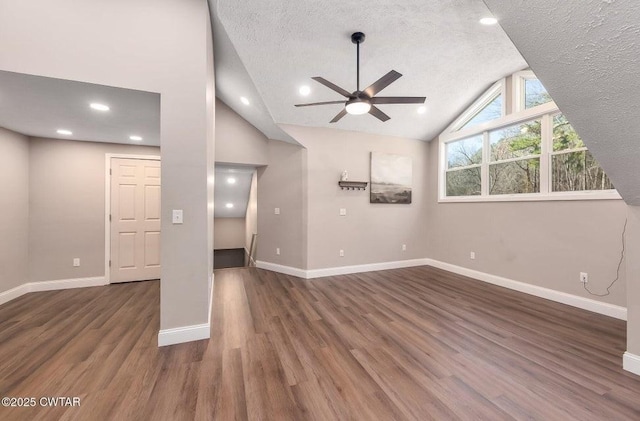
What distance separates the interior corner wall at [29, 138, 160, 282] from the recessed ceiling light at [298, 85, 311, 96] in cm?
295

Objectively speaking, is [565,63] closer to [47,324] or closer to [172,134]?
A: [172,134]

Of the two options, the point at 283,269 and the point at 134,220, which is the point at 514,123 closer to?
the point at 283,269

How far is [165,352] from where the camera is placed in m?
2.00

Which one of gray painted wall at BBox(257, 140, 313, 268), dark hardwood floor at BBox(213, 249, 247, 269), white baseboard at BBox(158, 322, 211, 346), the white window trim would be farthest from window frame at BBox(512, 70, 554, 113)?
dark hardwood floor at BBox(213, 249, 247, 269)

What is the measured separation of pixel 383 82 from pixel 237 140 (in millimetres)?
3080

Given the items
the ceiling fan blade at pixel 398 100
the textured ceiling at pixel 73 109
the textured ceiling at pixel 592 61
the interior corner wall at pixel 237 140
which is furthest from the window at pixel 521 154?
the textured ceiling at pixel 73 109

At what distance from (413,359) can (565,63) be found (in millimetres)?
2176

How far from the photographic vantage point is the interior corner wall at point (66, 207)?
133 inches

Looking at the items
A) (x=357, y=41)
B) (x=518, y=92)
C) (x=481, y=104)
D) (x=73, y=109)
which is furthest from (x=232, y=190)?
(x=518, y=92)

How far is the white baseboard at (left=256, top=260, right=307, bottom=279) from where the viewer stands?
4.26 m

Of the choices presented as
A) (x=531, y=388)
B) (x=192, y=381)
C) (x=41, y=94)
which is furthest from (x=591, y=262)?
(x=41, y=94)

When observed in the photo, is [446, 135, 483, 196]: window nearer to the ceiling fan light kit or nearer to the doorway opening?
the ceiling fan light kit

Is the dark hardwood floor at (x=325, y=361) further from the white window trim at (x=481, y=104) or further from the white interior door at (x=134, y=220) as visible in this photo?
the white window trim at (x=481, y=104)

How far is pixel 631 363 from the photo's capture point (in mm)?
1745
